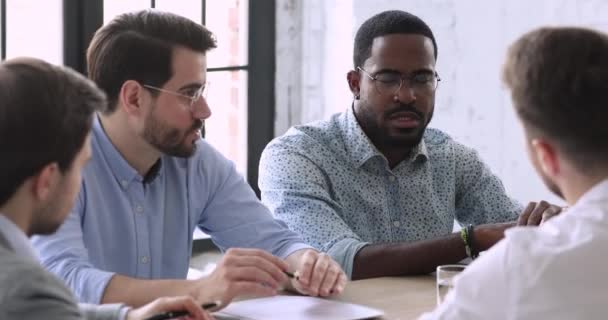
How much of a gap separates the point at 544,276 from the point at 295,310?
686 mm

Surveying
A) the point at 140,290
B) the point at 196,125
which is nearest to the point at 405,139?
the point at 196,125

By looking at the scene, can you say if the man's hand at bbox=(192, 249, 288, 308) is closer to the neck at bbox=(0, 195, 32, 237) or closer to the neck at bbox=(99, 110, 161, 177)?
the neck at bbox=(99, 110, 161, 177)

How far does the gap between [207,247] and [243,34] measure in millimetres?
767

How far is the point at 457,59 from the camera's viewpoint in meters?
3.44

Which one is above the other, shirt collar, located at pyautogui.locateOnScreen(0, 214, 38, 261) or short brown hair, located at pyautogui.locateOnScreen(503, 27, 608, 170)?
short brown hair, located at pyautogui.locateOnScreen(503, 27, 608, 170)

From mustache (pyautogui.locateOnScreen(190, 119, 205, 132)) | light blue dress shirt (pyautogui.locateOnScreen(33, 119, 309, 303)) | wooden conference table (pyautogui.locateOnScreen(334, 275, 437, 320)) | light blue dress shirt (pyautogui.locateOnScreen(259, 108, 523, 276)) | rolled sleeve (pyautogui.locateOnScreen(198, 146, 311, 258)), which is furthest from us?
light blue dress shirt (pyautogui.locateOnScreen(259, 108, 523, 276))

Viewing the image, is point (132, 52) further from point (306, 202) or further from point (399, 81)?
point (399, 81)

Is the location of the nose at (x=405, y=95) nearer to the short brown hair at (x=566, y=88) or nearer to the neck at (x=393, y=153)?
the neck at (x=393, y=153)

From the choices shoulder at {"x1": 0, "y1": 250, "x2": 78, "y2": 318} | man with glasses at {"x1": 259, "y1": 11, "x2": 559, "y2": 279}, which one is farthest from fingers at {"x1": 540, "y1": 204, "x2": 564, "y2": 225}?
shoulder at {"x1": 0, "y1": 250, "x2": 78, "y2": 318}

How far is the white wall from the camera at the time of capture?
3.27 meters

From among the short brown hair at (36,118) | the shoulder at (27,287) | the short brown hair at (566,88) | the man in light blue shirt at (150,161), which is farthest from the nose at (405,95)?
the shoulder at (27,287)

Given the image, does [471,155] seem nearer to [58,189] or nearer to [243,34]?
[243,34]

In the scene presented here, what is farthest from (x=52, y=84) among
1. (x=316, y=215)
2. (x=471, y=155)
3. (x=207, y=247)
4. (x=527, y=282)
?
(x=207, y=247)

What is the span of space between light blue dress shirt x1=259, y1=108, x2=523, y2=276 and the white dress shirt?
3.77ft
